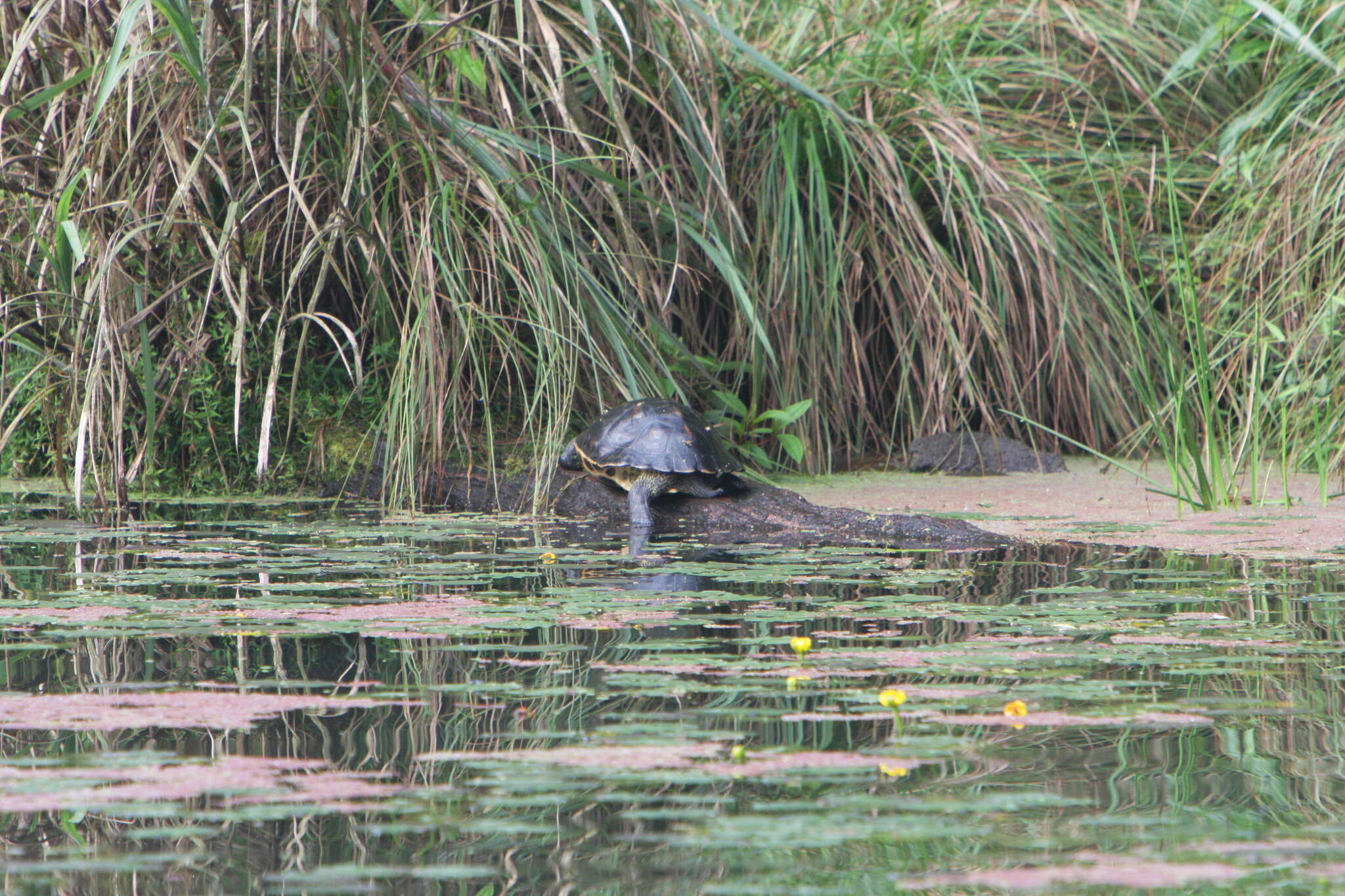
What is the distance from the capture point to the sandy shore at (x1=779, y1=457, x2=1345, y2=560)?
3318mm

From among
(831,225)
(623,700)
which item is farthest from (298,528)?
(831,225)

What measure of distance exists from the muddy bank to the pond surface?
2.02 ft

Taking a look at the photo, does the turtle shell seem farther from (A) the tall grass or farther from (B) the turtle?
(A) the tall grass

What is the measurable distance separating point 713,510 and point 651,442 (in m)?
0.26

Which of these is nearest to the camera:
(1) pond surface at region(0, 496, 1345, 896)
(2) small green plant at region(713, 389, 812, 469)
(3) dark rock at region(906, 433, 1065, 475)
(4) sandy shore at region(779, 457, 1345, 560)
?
(1) pond surface at region(0, 496, 1345, 896)

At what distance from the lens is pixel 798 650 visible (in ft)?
6.63

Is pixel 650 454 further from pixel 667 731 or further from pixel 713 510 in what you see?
pixel 667 731

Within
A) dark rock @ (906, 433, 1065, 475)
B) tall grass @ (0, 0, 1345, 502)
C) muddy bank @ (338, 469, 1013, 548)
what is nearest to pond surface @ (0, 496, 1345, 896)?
muddy bank @ (338, 469, 1013, 548)

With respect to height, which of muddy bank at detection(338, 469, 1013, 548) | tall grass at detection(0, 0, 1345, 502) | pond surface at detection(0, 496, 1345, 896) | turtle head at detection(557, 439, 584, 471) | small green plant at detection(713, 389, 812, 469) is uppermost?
tall grass at detection(0, 0, 1345, 502)

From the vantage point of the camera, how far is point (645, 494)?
4051 mm

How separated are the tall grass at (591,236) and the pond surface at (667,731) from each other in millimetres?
1342

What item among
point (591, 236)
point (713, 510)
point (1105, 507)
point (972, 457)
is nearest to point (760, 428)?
point (972, 457)

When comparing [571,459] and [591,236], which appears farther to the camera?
[591,236]

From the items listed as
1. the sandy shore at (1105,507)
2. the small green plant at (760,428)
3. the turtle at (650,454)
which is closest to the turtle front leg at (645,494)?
the turtle at (650,454)
